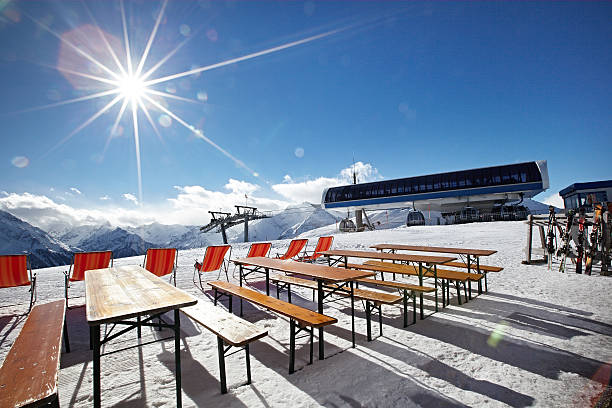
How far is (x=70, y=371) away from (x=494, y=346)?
500cm

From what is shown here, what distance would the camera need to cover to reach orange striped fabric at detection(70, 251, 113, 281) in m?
5.46

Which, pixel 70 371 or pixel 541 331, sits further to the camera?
pixel 541 331

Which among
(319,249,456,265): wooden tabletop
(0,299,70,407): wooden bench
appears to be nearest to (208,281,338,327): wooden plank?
(0,299,70,407): wooden bench

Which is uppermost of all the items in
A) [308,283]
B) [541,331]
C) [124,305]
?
[124,305]

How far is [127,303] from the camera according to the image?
7.76 feet

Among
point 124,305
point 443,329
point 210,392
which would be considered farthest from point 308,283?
point 124,305

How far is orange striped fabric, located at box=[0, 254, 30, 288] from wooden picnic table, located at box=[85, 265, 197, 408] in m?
3.23

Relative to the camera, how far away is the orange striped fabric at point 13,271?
516 centimetres

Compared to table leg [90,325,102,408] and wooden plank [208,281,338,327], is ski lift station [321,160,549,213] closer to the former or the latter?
wooden plank [208,281,338,327]

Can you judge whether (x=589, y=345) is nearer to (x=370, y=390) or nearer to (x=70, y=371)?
(x=370, y=390)

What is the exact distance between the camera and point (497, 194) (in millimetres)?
30578

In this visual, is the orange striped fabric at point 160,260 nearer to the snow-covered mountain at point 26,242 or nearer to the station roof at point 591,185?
the station roof at point 591,185

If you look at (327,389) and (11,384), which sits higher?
(11,384)

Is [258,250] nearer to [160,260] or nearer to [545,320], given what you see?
[160,260]
